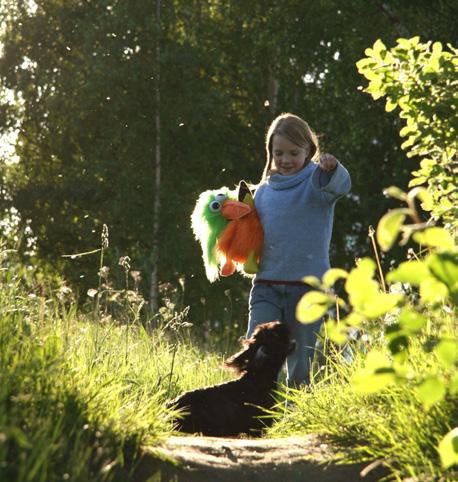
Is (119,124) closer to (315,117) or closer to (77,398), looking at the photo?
(315,117)

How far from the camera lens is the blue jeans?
22.2 feet

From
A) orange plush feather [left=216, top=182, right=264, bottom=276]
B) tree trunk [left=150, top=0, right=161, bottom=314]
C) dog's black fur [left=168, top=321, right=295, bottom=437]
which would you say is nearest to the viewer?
dog's black fur [left=168, top=321, right=295, bottom=437]

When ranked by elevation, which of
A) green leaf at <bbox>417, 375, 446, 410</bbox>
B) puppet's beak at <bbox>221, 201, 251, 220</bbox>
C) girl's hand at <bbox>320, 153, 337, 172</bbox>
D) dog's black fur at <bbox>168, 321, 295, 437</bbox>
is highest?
girl's hand at <bbox>320, 153, 337, 172</bbox>

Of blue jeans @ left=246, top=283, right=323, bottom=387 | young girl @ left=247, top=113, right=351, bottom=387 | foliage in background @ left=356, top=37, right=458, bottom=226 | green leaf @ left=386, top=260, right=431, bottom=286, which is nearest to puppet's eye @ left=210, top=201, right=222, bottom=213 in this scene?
young girl @ left=247, top=113, right=351, bottom=387

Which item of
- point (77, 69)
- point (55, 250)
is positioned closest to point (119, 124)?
point (77, 69)

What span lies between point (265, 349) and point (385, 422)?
72.9 inches

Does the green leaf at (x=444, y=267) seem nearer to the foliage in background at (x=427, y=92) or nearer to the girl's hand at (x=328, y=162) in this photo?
the foliage in background at (x=427, y=92)

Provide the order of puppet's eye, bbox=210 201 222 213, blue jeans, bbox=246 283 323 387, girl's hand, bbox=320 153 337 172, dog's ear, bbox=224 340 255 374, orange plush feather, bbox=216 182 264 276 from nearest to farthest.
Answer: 1. dog's ear, bbox=224 340 255 374
2. girl's hand, bbox=320 153 337 172
3. blue jeans, bbox=246 283 323 387
4. orange plush feather, bbox=216 182 264 276
5. puppet's eye, bbox=210 201 222 213

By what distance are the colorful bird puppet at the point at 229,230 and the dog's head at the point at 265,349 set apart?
1.02 m

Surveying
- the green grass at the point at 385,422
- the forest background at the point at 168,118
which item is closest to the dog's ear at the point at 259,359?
the green grass at the point at 385,422

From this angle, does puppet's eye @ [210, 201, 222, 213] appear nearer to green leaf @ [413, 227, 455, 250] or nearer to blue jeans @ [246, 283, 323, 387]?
blue jeans @ [246, 283, 323, 387]

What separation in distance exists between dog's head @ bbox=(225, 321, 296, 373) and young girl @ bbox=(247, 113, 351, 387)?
0.60 metres

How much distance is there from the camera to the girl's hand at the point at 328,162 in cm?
662

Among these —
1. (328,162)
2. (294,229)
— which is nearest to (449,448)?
(328,162)
